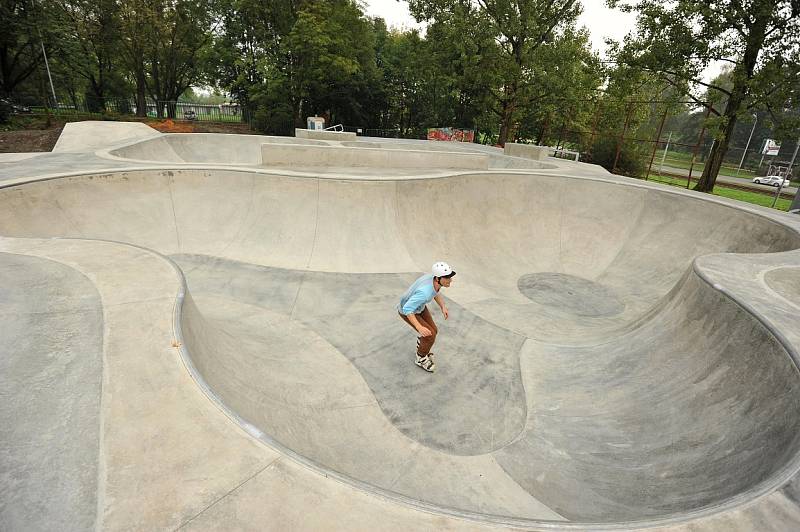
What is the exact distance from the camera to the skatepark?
2301 mm

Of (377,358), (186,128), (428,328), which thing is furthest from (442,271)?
(186,128)

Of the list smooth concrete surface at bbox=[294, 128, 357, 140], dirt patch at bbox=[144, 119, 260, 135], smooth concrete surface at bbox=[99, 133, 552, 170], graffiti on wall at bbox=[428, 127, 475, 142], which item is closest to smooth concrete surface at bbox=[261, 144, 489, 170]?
smooth concrete surface at bbox=[99, 133, 552, 170]

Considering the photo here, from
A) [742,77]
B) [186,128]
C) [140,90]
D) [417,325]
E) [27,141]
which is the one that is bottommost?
[417,325]

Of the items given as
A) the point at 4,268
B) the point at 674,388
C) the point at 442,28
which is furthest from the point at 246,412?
the point at 442,28

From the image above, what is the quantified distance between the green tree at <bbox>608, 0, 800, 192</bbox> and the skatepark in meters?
9.42

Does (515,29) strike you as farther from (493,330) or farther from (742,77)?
(493,330)

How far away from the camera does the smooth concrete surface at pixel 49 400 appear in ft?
6.81

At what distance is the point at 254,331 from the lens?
6.27 metres

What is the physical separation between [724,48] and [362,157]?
16.9 meters

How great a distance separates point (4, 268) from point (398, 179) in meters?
7.78

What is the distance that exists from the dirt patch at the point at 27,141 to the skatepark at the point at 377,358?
10.8 meters

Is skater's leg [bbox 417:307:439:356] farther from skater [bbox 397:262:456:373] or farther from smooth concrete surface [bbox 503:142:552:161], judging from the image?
smooth concrete surface [bbox 503:142:552:161]

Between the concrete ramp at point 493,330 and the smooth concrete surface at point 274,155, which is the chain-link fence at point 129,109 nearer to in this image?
the smooth concrete surface at point 274,155

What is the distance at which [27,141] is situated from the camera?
18578 mm
